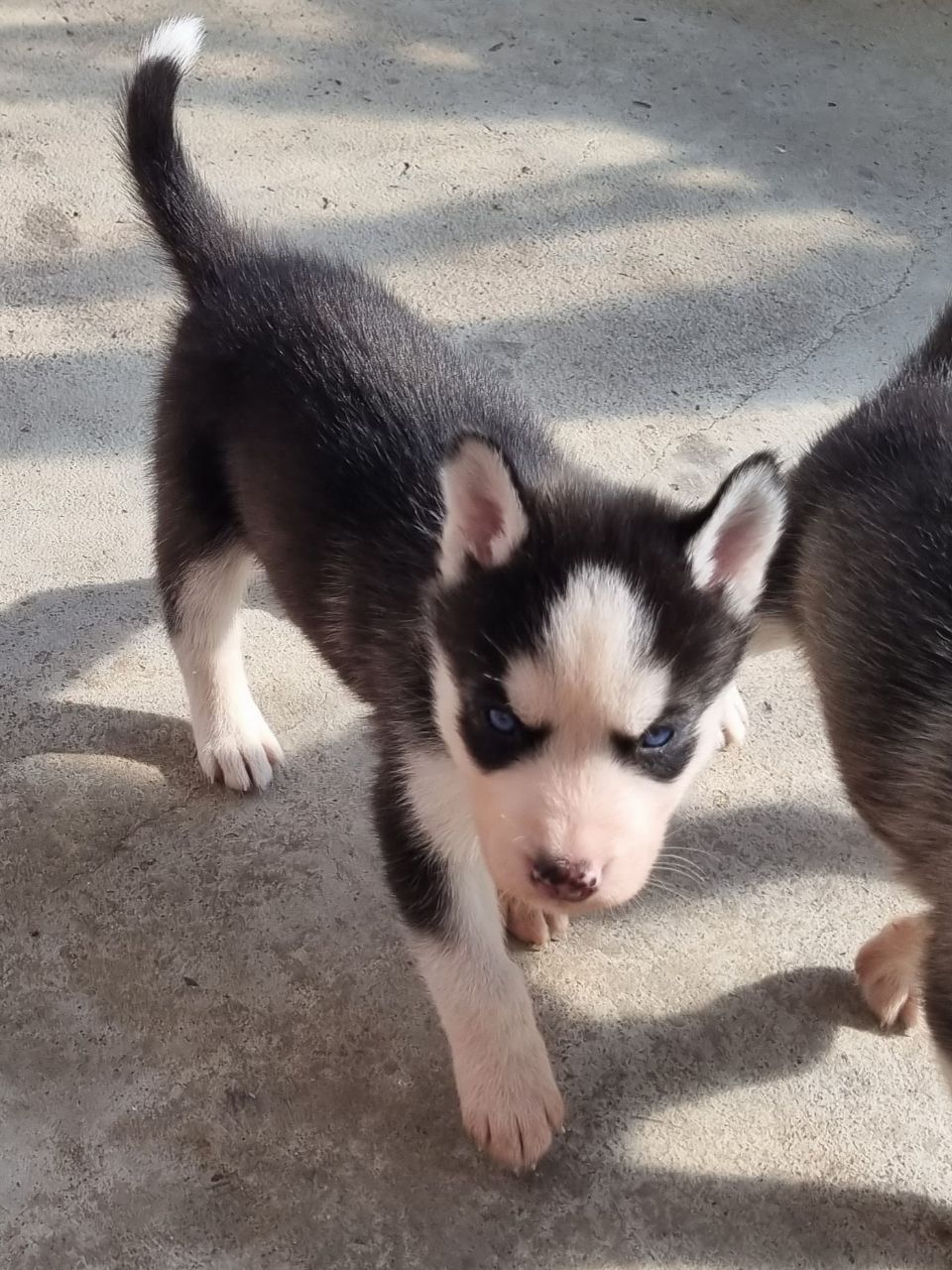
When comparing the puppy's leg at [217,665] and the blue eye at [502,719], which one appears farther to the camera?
the puppy's leg at [217,665]

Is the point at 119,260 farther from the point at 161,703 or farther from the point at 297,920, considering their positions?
the point at 297,920

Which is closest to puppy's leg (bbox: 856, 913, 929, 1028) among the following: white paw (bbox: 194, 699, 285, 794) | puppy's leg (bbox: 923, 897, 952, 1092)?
puppy's leg (bbox: 923, 897, 952, 1092)

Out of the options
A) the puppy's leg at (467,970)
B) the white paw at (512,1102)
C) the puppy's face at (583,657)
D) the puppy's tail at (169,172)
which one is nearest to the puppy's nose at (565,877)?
the puppy's face at (583,657)

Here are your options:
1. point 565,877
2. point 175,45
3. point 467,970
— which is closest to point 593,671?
point 565,877

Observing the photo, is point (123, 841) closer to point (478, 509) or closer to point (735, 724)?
point (478, 509)

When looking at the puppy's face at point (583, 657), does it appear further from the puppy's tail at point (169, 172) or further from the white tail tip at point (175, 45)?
the white tail tip at point (175, 45)

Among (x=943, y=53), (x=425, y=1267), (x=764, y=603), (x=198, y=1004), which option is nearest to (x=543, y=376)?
(x=764, y=603)
